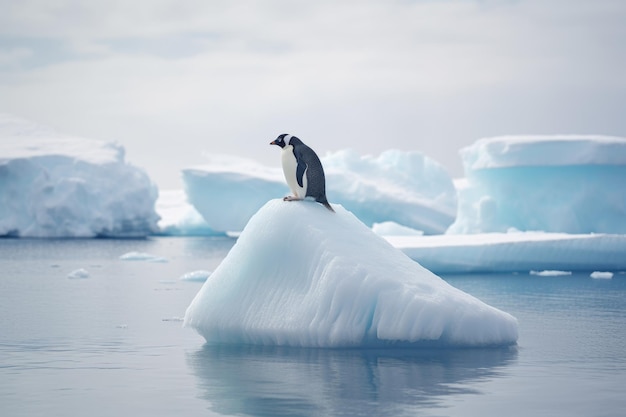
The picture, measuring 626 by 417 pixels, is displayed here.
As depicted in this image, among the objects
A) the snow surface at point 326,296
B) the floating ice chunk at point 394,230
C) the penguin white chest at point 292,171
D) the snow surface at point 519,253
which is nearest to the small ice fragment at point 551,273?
the snow surface at point 519,253

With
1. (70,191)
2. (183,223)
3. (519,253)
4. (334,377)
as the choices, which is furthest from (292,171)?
(183,223)

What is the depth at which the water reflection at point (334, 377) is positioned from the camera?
7.22 meters

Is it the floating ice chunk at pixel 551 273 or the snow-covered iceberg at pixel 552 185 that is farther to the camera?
the snow-covered iceberg at pixel 552 185

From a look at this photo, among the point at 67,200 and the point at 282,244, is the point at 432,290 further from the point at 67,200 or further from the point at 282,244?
the point at 67,200

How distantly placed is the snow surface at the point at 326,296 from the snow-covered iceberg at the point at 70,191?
36.3 metres

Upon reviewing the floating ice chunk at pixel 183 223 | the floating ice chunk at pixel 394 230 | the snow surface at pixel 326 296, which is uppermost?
the snow surface at pixel 326 296

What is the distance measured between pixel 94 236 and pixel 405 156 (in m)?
17.4

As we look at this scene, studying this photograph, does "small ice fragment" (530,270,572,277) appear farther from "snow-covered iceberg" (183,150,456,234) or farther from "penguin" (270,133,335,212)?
"snow-covered iceberg" (183,150,456,234)

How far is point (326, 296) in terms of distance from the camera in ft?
30.9

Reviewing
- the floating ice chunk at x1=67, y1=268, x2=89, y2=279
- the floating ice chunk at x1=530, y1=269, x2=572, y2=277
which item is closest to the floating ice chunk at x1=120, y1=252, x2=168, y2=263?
the floating ice chunk at x1=67, y1=268, x2=89, y2=279

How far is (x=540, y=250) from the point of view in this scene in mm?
23562

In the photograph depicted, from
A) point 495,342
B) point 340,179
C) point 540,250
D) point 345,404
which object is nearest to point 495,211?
point 540,250

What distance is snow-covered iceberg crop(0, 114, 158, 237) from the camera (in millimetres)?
44906

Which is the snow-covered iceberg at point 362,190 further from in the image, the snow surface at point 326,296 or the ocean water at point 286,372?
the snow surface at point 326,296
